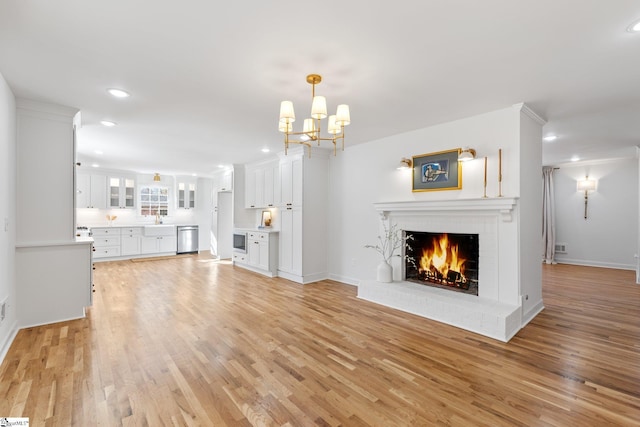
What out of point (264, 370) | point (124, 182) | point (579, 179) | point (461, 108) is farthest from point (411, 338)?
point (124, 182)

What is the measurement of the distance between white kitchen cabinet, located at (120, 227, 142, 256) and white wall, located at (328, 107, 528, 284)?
19.6ft

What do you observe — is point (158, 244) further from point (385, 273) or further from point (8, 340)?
point (385, 273)

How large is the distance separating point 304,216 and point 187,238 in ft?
18.0

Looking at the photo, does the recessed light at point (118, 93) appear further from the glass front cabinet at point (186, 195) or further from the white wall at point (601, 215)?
the white wall at point (601, 215)

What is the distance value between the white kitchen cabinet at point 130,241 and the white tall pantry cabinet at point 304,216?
4.97 meters

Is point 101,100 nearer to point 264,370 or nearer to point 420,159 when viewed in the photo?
point 264,370

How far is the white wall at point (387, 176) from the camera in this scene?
3.58m

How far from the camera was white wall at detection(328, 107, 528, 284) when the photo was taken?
358 cm

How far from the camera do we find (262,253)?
6.35 metres

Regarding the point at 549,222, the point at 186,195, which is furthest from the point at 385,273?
the point at 186,195

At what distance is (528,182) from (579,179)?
212 inches

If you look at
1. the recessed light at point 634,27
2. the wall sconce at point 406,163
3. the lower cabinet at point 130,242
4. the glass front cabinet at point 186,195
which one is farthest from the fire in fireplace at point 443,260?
the glass front cabinet at point 186,195

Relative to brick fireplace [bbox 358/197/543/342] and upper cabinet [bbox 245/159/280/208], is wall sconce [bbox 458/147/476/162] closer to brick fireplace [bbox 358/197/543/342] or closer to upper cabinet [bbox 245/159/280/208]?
brick fireplace [bbox 358/197/543/342]

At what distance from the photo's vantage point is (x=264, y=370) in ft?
8.11
